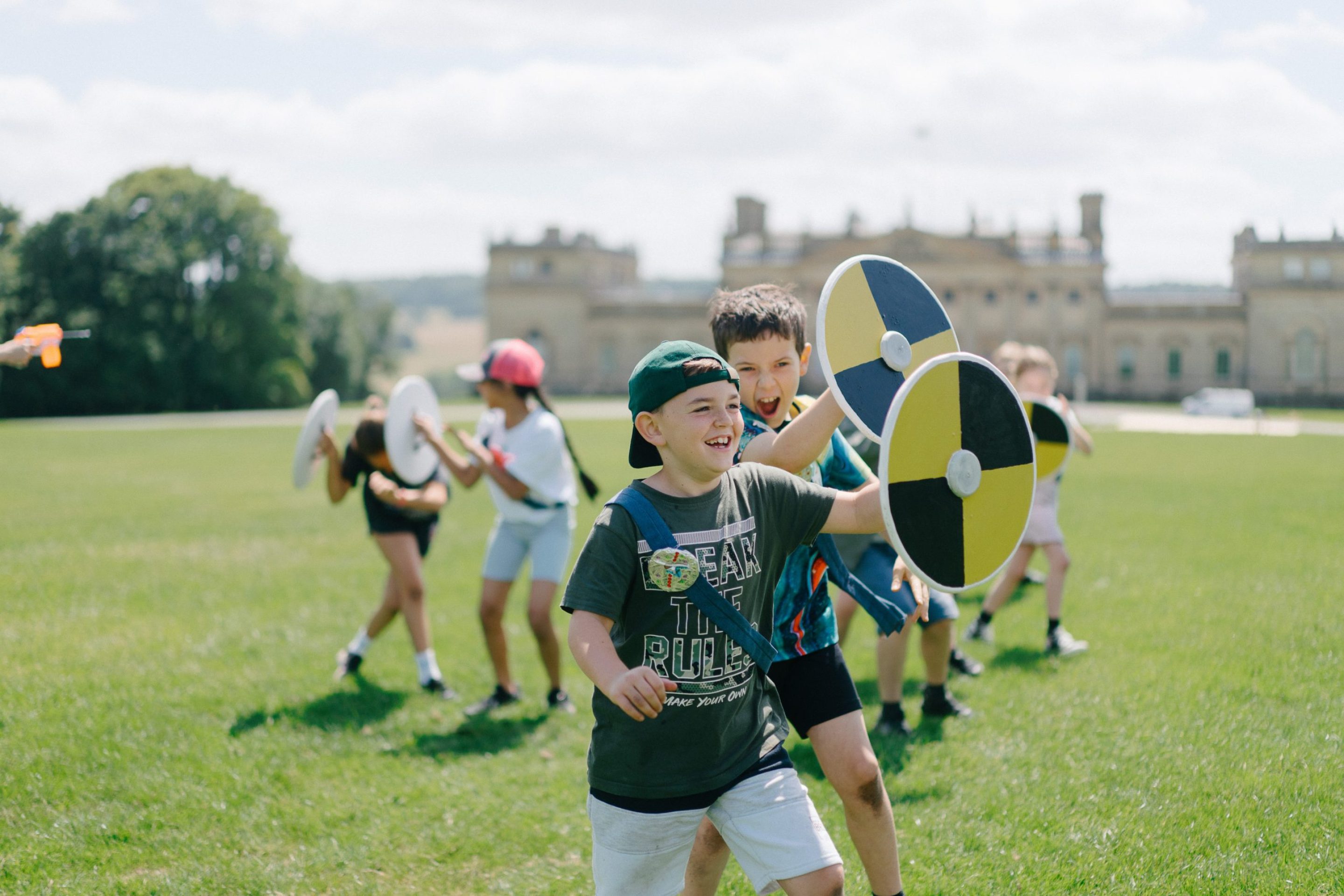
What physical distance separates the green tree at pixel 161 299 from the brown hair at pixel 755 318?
65381mm

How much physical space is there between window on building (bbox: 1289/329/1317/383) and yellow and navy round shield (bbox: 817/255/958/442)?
84.9m

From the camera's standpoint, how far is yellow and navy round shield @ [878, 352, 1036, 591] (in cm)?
262

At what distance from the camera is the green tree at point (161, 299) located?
202 ft

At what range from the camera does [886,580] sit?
5117 millimetres

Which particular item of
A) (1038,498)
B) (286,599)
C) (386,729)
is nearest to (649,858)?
(386,729)

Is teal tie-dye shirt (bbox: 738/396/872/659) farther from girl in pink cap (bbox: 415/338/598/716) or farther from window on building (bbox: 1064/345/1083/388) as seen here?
window on building (bbox: 1064/345/1083/388)

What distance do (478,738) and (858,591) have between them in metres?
3.07

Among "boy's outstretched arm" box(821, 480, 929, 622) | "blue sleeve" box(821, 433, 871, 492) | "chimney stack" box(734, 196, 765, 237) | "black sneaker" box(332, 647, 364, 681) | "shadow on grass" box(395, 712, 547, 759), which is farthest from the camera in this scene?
"chimney stack" box(734, 196, 765, 237)

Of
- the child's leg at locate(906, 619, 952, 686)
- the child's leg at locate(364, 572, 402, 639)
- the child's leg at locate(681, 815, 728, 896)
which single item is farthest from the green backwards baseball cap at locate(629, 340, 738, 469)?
the child's leg at locate(364, 572, 402, 639)

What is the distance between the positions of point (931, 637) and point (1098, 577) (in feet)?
15.7

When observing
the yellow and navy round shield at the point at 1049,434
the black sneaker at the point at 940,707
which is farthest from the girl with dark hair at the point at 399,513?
the yellow and navy round shield at the point at 1049,434

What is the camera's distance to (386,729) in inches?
233

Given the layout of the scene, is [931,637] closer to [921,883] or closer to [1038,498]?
[921,883]

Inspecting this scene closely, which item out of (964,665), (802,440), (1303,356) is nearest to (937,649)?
(964,665)
